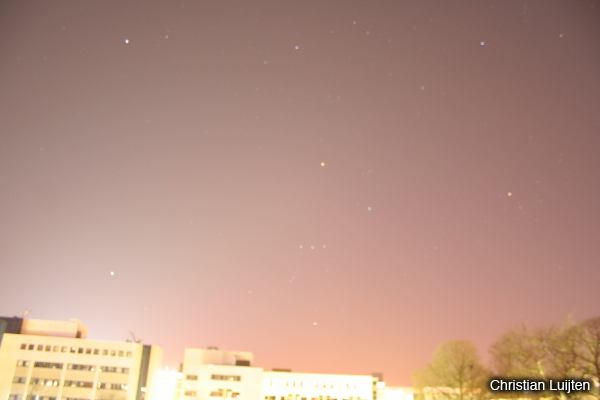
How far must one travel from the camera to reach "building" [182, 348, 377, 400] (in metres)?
96.2

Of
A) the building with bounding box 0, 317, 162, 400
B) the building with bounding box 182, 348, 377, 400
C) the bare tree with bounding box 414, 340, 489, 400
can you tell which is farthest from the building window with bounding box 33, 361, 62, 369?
the bare tree with bounding box 414, 340, 489, 400

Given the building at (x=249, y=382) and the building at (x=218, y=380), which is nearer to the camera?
the building at (x=218, y=380)

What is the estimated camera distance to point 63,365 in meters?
87.7

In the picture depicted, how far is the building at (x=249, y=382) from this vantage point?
9625 cm

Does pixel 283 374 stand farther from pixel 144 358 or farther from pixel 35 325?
pixel 35 325

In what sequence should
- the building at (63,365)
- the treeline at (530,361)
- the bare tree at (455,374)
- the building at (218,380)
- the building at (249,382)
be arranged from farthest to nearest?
the building at (249,382)
the building at (218,380)
the building at (63,365)
the bare tree at (455,374)
the treeline at (530,361)

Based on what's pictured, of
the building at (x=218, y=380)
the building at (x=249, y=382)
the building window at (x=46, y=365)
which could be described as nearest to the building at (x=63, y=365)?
the building window at (x=46, y=365)

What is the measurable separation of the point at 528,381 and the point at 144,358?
71927mm

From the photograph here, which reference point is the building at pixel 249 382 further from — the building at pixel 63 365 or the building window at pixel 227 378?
the building at pixel 63 365

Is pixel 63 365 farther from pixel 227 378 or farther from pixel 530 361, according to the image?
pixel 530 361

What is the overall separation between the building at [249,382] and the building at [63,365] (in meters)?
9.45

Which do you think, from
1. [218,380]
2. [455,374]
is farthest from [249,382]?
[455,374]

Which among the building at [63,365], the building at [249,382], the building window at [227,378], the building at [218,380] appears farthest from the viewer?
the building window at [227,378]

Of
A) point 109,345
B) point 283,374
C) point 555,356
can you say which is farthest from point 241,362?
point 555,356
